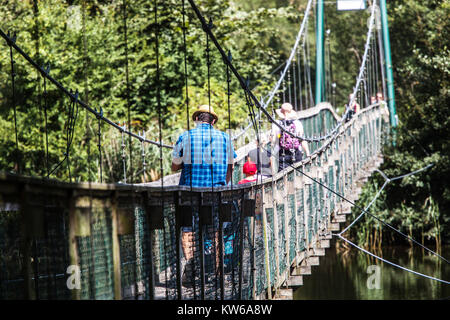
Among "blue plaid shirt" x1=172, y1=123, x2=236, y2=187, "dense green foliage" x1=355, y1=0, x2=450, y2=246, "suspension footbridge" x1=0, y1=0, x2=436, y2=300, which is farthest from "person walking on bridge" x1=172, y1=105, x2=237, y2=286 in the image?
"dense green foliage" x1=355, y1=0, x2=450, y2=246

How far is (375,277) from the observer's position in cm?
1137

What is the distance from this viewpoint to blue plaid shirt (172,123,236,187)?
3680mm

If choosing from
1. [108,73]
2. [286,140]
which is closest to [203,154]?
[286,140]

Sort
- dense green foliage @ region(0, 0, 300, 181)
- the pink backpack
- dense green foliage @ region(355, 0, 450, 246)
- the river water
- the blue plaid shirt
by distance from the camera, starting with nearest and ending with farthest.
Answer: the blue plaid shirt < the pink backpack < dense green foliage @ region(0, 0, 300, 181) < the river water < dense green foliage @ region(355, 0, 450, 246)

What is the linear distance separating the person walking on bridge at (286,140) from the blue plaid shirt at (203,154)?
1891 mm

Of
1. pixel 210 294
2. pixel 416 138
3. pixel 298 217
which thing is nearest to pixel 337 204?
pixel 298 217

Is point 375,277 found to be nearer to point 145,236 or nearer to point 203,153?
point 203,153

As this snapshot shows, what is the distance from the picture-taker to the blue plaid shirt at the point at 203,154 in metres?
3.68

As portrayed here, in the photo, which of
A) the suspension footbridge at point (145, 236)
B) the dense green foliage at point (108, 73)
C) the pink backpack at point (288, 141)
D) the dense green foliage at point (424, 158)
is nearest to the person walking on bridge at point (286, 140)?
the pink backpack at point (288, 141)

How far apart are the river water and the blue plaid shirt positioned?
6566mm

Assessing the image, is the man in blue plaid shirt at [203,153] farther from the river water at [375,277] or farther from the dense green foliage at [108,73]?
the river water at [375,277]

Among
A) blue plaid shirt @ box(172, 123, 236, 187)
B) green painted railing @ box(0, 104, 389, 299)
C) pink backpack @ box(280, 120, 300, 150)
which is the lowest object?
green painted railing @ box(0, 104, 389, 299)

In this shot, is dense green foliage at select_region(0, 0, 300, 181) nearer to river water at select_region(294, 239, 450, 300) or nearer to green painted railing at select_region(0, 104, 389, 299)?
river water at select_region(294, 239, 450, 300)

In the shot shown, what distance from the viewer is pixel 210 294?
3311 mm
